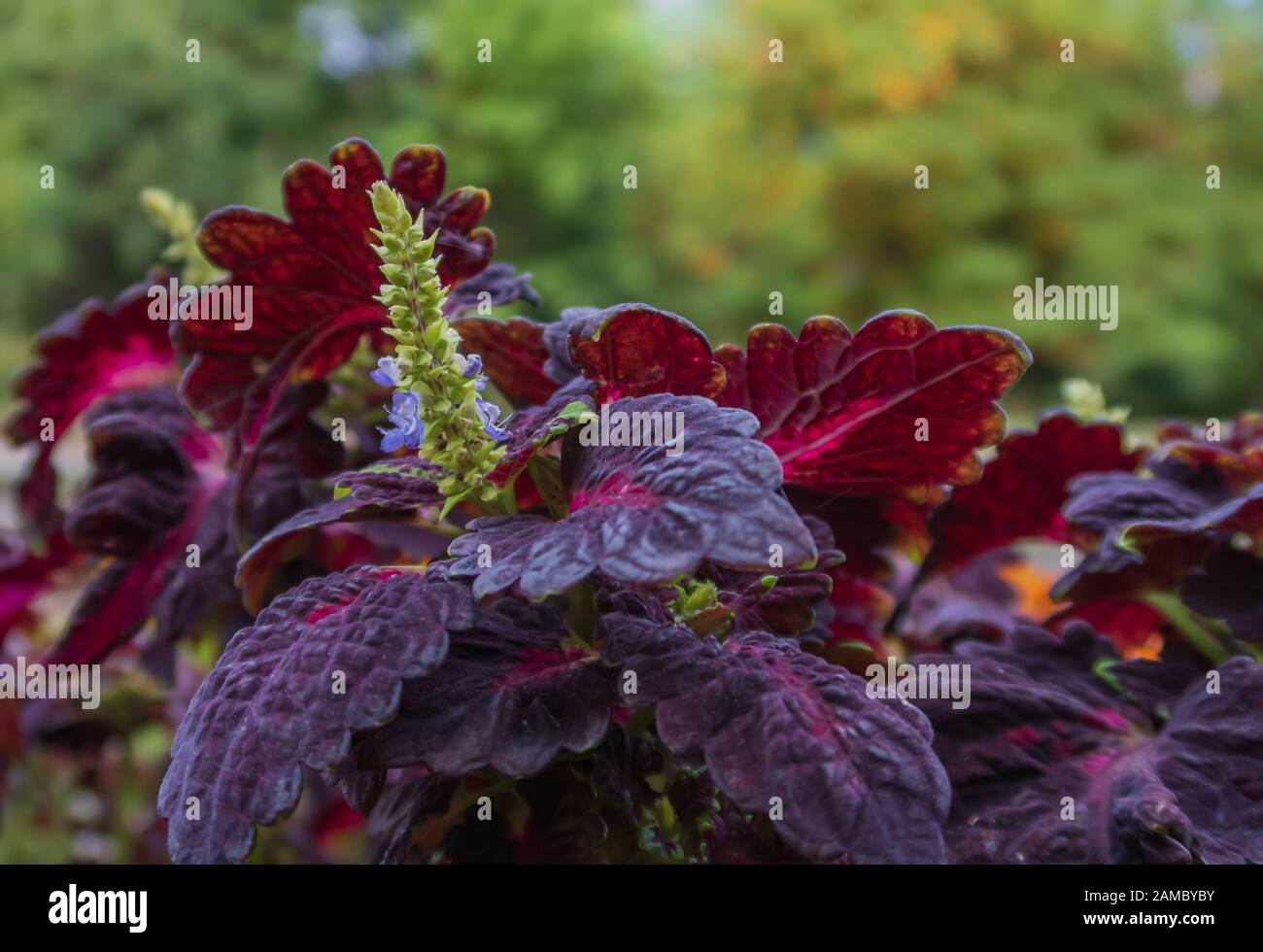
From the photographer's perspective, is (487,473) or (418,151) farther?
(418,151)

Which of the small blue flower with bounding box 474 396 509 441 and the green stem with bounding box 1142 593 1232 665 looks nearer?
the small blue flower with bounding box 474 396 509 441

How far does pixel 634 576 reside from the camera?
38 cm

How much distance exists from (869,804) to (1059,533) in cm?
39

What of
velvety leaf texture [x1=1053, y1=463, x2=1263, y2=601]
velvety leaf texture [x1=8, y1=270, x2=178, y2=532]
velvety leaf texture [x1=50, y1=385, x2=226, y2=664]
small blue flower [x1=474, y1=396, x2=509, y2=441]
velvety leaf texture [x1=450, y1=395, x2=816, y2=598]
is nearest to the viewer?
velvety leaf texture [x1=450, y1=395, x2=816, y2=598]

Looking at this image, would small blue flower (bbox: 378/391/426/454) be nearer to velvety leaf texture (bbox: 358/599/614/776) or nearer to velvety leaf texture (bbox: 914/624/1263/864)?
velvety leaf texture (bbox: 358/599/614/776)

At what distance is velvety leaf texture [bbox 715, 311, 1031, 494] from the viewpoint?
53 cm

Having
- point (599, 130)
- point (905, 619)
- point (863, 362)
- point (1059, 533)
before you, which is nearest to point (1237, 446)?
point (1059, 533)

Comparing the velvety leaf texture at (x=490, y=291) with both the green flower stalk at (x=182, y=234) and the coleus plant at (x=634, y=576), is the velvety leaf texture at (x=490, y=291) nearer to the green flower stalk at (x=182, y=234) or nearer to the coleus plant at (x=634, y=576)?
the coleus plant at (x=634, y=576)

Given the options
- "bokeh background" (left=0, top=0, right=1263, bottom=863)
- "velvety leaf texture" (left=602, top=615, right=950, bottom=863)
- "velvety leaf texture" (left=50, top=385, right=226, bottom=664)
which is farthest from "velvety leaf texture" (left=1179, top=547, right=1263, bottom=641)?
"bokeh background" (left=0, top=0, right=1263, bottom=863)

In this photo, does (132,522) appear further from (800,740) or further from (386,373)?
(800,740)

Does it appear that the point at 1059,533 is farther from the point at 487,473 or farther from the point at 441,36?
the point at 441,36

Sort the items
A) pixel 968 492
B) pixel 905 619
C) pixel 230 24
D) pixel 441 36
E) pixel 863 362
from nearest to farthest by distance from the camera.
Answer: pixel 863 362 → pixel 968 492 → pixel 905 619 → pixel 441 36 → pixel 230 24

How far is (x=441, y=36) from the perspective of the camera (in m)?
10.2
